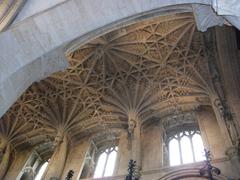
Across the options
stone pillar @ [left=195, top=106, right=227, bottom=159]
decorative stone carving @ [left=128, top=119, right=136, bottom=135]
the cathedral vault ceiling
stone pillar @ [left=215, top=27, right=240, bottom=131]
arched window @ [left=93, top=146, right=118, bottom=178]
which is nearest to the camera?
stone pillar @ [left=195, top=106, right=227, bottom=159]

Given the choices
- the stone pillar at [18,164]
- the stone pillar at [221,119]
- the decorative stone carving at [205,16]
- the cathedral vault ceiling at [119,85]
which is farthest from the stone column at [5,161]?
the decorative stone carving at [205,16]

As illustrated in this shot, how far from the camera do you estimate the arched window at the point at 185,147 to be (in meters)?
11.4

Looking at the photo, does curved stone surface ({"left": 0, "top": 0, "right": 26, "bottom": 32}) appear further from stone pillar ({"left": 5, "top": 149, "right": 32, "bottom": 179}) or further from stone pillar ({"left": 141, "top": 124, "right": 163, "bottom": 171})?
stone pillar ({"left": 5, "top": 149, "right": 32, "bottom": 179})

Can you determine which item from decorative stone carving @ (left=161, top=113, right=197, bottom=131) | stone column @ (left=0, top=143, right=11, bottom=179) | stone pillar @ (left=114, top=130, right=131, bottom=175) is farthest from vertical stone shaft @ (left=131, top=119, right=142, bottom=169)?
stone column @ (left=0, top=143, right=11, bottom=179)

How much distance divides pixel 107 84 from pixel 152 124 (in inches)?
123

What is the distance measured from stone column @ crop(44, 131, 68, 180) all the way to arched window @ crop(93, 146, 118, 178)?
1594 millimetres

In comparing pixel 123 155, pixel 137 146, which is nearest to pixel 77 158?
pixel 123 155

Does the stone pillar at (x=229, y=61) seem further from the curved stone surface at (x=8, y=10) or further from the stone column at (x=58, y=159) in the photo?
the curved stone surface at (x=8, y=10)

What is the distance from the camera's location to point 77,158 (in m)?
13.7

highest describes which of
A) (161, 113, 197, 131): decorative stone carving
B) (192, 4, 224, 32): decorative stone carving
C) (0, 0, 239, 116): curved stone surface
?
(161, 113, 197, 131): decorative stone carving

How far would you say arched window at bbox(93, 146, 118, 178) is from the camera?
41.4 feet

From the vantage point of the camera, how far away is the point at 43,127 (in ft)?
52.0

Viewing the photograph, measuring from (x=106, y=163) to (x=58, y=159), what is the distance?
2.22m

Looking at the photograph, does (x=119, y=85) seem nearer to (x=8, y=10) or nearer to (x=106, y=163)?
(x=106, y=163)
